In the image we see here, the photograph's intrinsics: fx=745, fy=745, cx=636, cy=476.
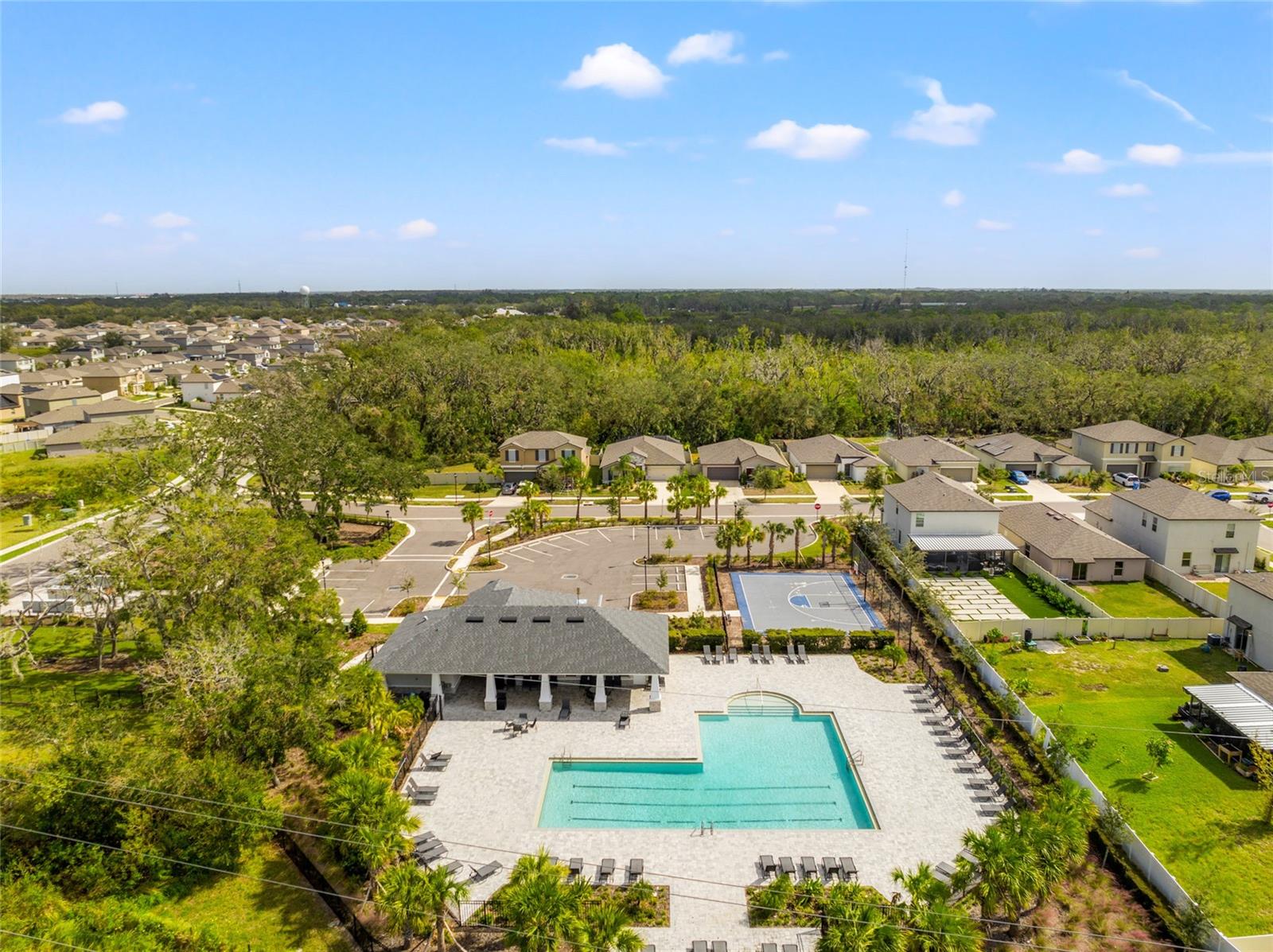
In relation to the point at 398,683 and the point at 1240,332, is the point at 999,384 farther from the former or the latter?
the point at 398,683

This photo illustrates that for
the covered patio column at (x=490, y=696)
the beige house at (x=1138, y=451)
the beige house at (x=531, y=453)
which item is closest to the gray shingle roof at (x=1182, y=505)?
the beige house at (x=1138, y=451)

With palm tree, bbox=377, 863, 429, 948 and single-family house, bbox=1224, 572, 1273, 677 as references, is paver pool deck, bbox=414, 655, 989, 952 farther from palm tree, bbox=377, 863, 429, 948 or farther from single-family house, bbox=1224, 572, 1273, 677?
single-family house, bbox=1224, 572, 1273, 677

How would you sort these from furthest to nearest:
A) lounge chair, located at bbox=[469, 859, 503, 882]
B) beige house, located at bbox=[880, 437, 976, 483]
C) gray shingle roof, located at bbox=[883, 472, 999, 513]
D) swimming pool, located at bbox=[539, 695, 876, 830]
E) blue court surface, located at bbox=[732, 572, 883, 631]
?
beige house, located at bbox=[880, 437, 976, 483]
gray shingle roof, located at bbox=[883, 472, 999, 513]
blue court surface, located at bbox=[732, 572, 883, 631]
swimming pool, located at bbox=[539, 695, 876, 830]
lounge chair, located at bbox=[469, 859, 503, 882]

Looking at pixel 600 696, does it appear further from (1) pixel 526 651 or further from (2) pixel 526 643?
(2) pixel 526 643

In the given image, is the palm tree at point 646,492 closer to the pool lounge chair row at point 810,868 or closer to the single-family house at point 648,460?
the single-family house at point 648,460

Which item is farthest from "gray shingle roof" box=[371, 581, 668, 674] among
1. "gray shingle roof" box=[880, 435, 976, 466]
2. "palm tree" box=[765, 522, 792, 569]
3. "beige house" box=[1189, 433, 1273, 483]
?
"beige house" box=[1189, 433, 1273, 483]

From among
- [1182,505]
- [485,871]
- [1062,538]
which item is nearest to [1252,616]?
[1062,538]
